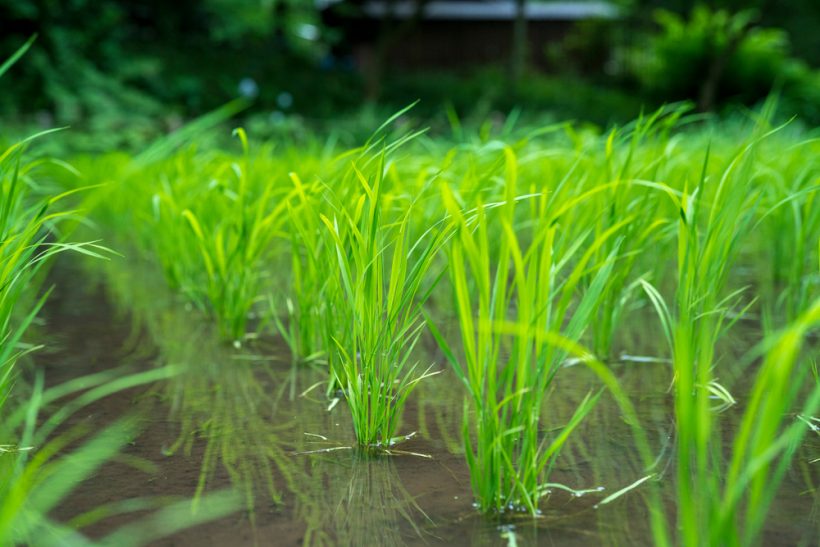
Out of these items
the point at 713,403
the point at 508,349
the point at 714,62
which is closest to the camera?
the point at 713,403

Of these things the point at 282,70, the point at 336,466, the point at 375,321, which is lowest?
the point at 282,70

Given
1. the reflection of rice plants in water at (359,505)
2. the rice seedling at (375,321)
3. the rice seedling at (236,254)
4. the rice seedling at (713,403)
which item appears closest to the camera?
the rice seedling at (713,403)

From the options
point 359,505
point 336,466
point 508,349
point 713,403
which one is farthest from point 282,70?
point 359,505

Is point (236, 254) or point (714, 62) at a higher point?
point (236, 254)

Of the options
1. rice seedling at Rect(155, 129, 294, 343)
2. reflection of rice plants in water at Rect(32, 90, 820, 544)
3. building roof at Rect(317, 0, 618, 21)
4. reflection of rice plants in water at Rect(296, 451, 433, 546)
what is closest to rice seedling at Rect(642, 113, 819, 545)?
reflection of rice plants in water at Rect(32, 90, 820, 544)

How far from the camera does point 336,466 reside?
1059 millimetres

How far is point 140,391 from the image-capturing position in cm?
138

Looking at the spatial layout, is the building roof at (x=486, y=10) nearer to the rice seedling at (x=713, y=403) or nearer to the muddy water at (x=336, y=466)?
the muddy water at (x=336, y=466)

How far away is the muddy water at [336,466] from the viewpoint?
0.88m

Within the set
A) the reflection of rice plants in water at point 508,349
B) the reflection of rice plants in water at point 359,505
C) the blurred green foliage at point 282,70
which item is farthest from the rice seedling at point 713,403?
the blurred green foliage at point 282,70

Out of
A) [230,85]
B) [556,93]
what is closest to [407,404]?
[230,85]

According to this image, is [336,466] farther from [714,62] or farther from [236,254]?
[714,62]

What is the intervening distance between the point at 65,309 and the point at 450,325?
3.00 feet

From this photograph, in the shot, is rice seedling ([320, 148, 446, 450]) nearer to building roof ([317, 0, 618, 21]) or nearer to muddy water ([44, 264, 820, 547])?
muddy water ([44, 264, 820, 547])
